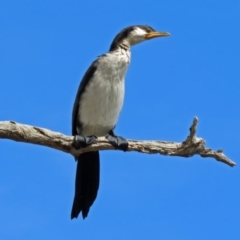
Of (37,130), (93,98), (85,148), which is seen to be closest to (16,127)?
(37,130)

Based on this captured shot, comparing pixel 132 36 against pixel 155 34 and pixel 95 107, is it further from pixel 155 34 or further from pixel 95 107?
pixel 95 107

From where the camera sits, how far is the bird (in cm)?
897

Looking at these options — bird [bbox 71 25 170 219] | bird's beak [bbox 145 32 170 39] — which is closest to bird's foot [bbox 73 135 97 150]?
bird [bbox 71 25 170 219]

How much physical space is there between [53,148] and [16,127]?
1.56ft

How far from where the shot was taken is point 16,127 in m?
7.43

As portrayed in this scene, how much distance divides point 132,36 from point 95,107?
946 millimetres

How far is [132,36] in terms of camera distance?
9.35 meters

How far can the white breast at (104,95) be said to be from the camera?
8977 millimetres

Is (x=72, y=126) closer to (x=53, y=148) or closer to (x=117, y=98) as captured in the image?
(x=117, y=98)

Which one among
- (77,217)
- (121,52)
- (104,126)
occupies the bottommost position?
(77,217)

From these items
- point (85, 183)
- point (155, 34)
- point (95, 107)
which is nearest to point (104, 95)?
point (95, 107)

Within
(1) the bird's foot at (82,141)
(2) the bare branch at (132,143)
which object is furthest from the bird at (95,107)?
(2) the bare branch at (132,143)

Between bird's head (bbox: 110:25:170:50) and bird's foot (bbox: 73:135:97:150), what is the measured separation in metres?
1.51

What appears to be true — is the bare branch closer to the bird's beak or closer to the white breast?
the white breast
